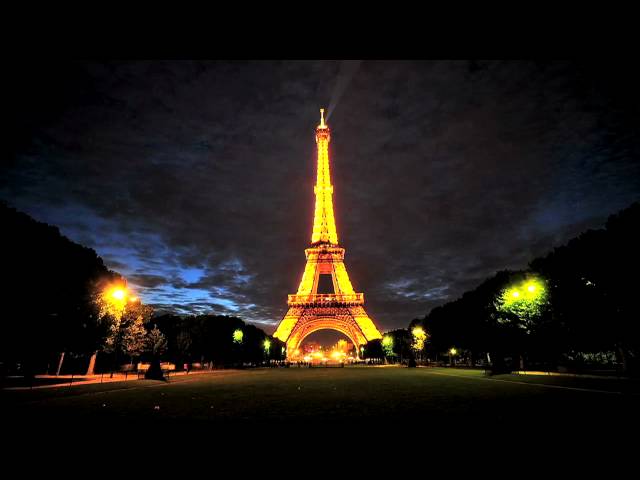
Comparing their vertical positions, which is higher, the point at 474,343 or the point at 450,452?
the point at 474,343

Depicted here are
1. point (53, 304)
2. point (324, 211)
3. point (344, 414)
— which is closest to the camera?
point (344, 414)

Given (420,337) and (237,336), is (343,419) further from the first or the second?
(420,337)

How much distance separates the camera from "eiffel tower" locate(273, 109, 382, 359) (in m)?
91.7

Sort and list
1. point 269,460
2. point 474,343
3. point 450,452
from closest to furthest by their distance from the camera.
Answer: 1. point 269,460
2. point 450,452
3. point 474,343

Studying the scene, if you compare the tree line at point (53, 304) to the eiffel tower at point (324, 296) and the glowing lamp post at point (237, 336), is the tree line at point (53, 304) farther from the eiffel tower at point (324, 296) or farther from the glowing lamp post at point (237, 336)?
the eiffel tower at point (324, 296)

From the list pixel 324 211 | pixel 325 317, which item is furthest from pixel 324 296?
pixel 324 211

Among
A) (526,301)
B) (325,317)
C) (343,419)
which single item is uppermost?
(325,317)

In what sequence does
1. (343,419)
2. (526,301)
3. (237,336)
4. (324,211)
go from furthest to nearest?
(324,211)
(237,336)
(526,301)
(343,419)

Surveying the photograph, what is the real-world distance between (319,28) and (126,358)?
249 ft

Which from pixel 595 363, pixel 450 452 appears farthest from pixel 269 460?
pixel 595 363

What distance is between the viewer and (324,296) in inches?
3831

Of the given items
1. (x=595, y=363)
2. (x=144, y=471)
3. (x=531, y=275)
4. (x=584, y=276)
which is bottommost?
(x=144, y=471)

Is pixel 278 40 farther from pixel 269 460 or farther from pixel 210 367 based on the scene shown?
pixel 210 367

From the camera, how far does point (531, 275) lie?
4181 centimetres
